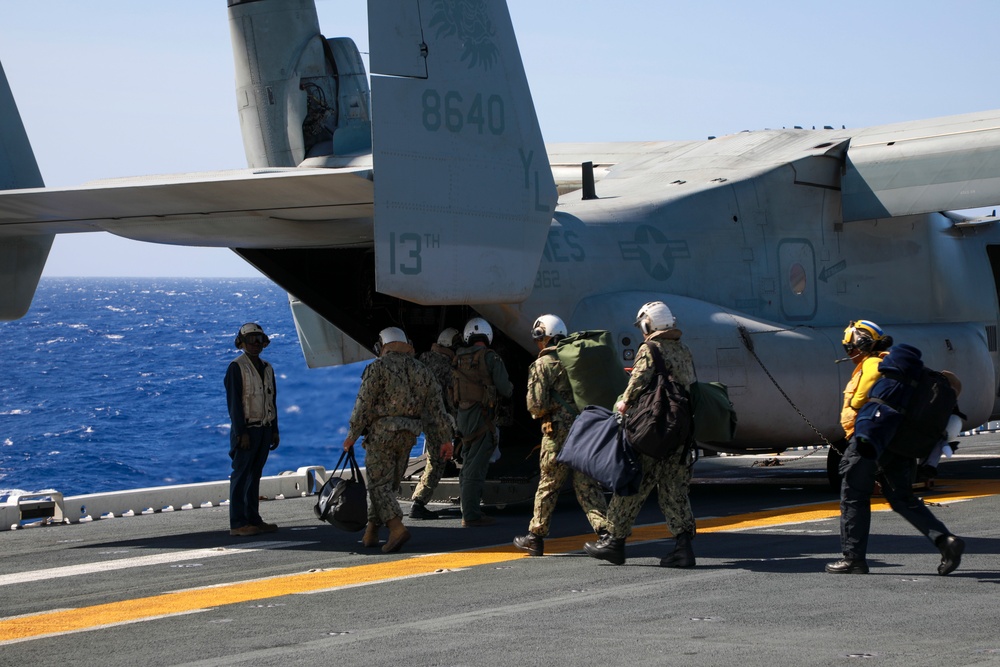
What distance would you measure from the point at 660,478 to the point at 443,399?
11.6 ft

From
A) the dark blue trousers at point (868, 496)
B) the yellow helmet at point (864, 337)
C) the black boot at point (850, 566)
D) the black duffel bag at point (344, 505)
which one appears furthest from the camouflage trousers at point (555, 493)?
the yellow helmet at point (864, 337)

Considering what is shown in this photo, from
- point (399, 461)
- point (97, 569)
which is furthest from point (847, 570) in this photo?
point (97, 569)

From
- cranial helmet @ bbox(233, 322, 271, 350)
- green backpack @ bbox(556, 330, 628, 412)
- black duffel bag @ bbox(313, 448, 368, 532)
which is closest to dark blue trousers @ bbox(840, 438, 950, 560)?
green backpack @ bbox(556, 330, 628, 412)

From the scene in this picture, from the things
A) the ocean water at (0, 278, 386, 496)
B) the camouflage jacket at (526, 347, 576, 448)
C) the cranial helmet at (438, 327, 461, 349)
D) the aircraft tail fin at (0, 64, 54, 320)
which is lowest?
the ocean water at (0, 278, 386, 496)

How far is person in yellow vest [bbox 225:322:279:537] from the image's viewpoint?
474 inches

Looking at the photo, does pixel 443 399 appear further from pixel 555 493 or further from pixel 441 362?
pixel 555 493

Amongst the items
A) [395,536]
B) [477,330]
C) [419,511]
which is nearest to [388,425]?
[395,536]

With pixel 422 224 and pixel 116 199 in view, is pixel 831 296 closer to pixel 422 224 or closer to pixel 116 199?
pixel 422 224

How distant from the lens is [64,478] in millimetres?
29359

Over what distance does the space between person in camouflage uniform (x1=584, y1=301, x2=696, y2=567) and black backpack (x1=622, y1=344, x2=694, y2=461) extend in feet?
0.23

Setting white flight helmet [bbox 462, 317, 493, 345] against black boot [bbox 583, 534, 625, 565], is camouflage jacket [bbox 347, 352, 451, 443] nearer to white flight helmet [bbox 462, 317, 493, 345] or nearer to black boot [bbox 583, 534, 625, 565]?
white flight helmet [bbox 462, 317, 493, 345]

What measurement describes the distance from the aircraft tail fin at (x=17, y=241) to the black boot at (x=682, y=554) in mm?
6977

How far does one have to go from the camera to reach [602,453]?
9438mm

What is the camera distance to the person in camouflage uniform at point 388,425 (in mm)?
10578
